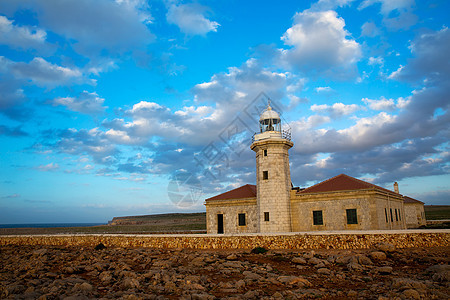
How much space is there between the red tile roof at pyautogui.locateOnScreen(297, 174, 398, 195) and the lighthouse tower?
1.77m

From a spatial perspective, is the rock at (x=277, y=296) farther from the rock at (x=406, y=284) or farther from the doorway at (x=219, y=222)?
the doorway at (x=219, y=222)

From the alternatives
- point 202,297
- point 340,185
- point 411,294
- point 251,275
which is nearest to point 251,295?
point 202,297

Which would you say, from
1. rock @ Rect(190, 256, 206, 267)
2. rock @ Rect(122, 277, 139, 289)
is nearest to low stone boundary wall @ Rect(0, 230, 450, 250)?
rock @ Rect(190, 256, 206, 267)

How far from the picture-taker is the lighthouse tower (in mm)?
20172

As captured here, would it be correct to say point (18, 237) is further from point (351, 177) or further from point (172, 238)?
point (351, 177)

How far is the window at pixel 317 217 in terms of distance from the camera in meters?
20.0

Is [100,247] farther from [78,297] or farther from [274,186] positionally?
[78,297]

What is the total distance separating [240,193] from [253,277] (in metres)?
13.2

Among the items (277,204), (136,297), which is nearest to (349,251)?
(277,204)

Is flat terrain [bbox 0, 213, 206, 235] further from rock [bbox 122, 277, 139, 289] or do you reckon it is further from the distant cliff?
rock [bbox 122, 277, 139, 289]

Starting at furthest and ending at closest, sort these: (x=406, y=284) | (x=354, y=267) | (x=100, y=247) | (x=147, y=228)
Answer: (x=147, y=228) → (x=100, y=247) → (x=354, y=267) → (x=406, y=284)

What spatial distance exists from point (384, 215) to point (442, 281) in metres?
11.9

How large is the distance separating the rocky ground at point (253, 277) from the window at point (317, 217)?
18.3 ft

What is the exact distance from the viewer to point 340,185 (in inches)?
799
